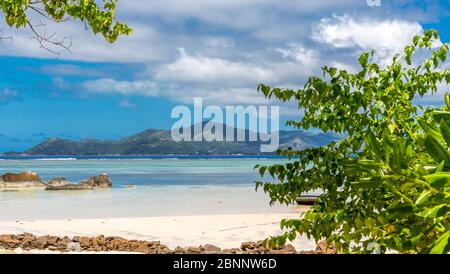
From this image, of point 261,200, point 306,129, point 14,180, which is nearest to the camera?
point 306,129

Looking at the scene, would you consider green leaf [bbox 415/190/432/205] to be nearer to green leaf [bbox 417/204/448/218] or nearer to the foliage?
green leaf [bbox 417/204/448/218]

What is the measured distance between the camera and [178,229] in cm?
1609

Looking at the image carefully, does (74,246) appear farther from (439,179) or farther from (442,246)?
(439,179)

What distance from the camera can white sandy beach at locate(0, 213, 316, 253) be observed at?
13.4 meters

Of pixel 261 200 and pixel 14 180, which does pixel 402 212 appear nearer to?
pixel 261 200

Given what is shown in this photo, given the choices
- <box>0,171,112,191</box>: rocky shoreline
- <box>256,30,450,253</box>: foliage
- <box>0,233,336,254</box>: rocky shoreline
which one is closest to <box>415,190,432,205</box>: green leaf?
<box>256,30,450,253</box>: foliage

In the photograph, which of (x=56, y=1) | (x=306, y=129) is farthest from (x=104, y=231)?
(x=306, y=129)

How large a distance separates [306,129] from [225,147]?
12385cm

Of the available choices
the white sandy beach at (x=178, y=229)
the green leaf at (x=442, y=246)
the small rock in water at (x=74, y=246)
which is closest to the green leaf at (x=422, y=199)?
the green leaf at (x=442, y=246)

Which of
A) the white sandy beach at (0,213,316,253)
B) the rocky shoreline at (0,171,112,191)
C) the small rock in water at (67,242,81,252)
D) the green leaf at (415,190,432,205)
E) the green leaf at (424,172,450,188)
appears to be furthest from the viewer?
the rocky shoreline at (0,171,112,191)

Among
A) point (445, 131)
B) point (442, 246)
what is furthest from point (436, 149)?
point (442, 246)

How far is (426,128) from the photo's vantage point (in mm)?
1626

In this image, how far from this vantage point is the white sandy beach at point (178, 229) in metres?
13.4
